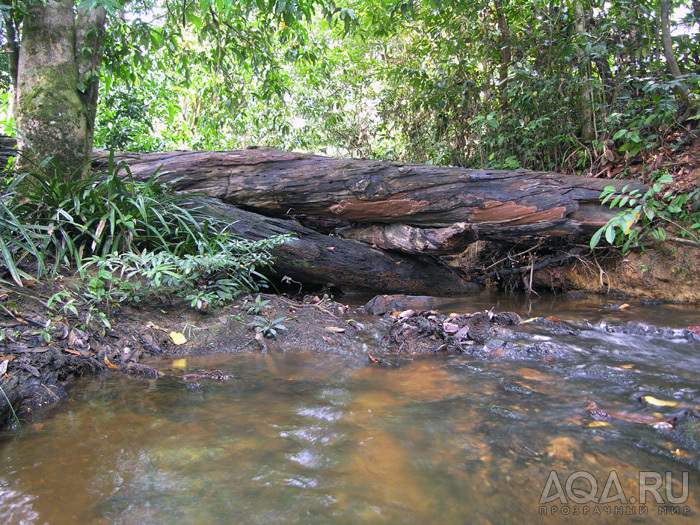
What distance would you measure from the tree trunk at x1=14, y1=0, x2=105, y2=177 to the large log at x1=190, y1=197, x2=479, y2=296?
3.94 feet

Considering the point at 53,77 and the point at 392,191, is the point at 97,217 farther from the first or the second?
the point at 392,191

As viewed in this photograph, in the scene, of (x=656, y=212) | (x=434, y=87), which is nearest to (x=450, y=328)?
(x=656, y=212)

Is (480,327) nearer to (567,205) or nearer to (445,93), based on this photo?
(567,205)

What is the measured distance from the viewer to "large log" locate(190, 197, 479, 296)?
13.8ft

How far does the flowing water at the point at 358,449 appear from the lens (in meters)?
1.23

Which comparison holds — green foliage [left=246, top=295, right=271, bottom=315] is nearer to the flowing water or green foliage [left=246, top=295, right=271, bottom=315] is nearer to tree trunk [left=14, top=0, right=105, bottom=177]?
the flowing water

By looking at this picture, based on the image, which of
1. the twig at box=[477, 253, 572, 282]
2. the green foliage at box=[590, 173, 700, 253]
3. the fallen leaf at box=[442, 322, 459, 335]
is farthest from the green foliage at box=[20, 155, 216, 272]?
the green foliage at box=[590, 173, 700, 253]

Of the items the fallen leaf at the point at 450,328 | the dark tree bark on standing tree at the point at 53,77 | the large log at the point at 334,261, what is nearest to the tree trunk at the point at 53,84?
the dark tree bark on standing tree at the point at 53,77

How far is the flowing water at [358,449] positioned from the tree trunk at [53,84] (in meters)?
2.63

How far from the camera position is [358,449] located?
1554 millimetres

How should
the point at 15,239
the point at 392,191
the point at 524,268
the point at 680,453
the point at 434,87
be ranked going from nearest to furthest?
the point at 680,453 → the point at 15,239 → the point at 392,191 → the point at 524,268 → the point at 434,87

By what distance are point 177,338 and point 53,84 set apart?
2.75 meters

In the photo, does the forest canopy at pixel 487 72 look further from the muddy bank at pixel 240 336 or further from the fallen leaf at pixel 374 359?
the fallen leaf at pixel 374 359

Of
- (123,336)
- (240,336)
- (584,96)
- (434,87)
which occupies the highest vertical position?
(434,87)
